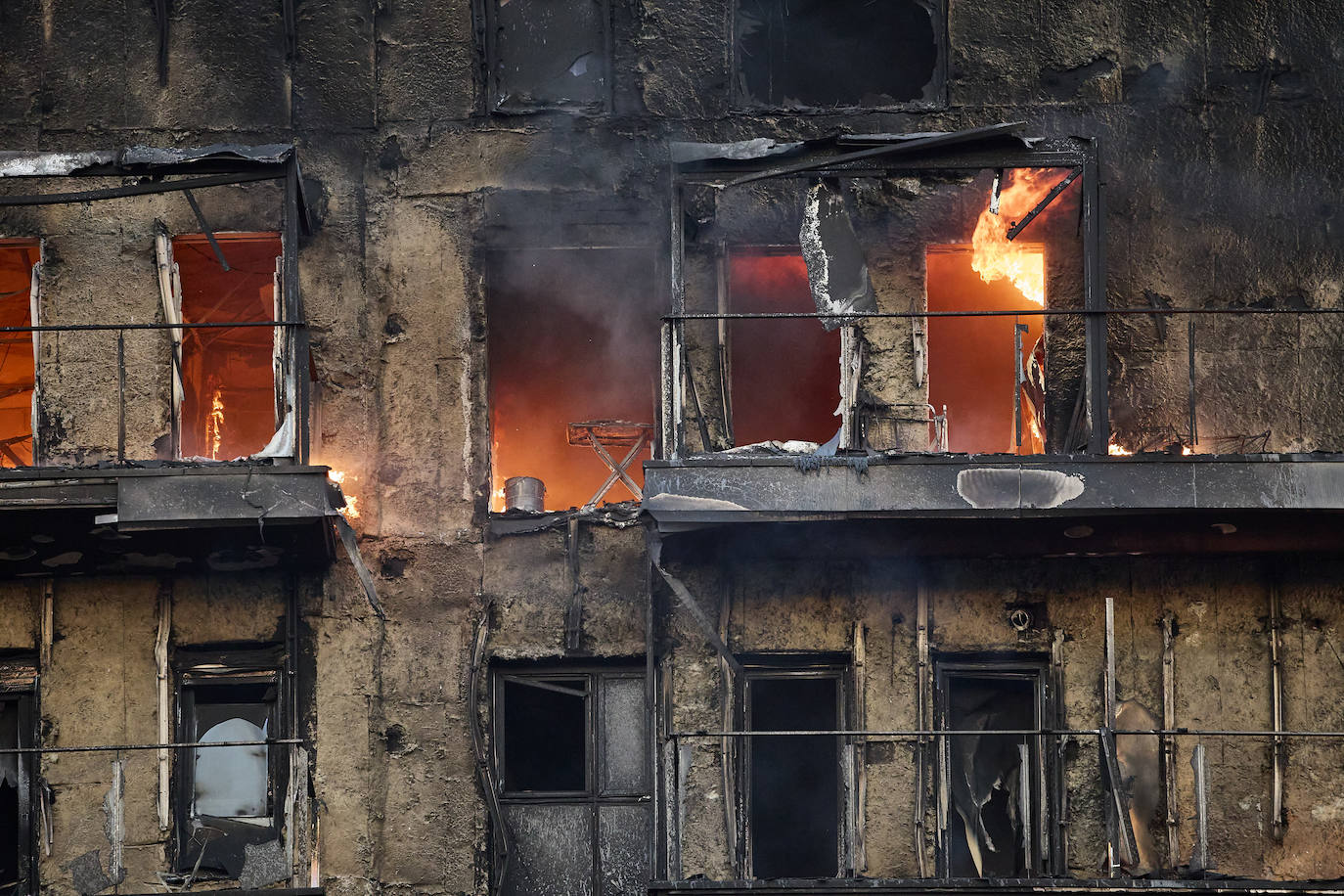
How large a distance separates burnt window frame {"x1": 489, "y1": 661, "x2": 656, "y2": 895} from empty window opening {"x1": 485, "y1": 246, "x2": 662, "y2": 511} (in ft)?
4.44

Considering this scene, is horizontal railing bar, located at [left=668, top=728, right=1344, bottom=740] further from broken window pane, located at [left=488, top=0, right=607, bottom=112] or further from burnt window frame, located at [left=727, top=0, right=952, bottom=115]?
broken window pane, located at [left=488, top=0, right=607, bottom=112]

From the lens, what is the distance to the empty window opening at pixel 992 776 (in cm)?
1153

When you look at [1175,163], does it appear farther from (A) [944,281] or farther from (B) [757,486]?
(B) [757,486]

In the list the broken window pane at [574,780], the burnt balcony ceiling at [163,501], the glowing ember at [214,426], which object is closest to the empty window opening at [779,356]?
the broken window pane at [574,780]

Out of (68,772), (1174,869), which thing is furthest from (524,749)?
(1174,869)

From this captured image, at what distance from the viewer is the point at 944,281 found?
14.6 m

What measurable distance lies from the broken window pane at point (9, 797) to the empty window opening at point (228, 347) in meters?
2.29

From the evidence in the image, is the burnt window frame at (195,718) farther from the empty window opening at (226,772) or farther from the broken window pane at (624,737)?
the broken window pane at (624,737)

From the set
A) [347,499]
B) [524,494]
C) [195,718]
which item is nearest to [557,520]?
[524,494]

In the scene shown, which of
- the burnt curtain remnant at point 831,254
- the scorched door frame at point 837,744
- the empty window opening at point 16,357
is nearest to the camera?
the burnt curtain remnant at point 831,254

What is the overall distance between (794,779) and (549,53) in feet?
19.1

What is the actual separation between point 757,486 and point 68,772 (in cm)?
540

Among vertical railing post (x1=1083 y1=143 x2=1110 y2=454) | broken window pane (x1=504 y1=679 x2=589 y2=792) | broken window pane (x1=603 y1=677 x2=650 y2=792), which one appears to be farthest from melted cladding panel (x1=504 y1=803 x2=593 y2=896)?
vertical railing post (x1=1083 y1=143 x2=1110 y2=454)

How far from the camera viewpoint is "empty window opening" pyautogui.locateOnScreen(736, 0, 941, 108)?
12.4 m
